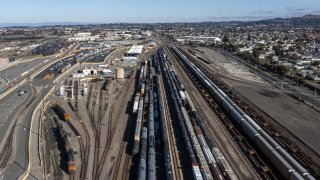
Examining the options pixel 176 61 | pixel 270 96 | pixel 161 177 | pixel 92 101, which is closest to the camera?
pixel 161 177

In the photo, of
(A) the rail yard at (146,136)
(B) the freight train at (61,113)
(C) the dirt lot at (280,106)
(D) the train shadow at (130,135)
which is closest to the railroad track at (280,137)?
(A) the rail yard at (146,136)

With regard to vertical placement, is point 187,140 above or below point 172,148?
above

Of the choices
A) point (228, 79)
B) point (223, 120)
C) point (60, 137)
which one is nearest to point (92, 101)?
point (60, 137)

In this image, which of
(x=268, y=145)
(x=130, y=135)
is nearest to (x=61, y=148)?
(x=130, y=135)

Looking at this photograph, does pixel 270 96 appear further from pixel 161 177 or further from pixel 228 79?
pixel 161 177

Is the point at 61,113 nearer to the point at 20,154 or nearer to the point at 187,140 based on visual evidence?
the point at 20,154

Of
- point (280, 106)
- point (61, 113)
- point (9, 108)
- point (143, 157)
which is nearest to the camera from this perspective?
point (143, 157)
